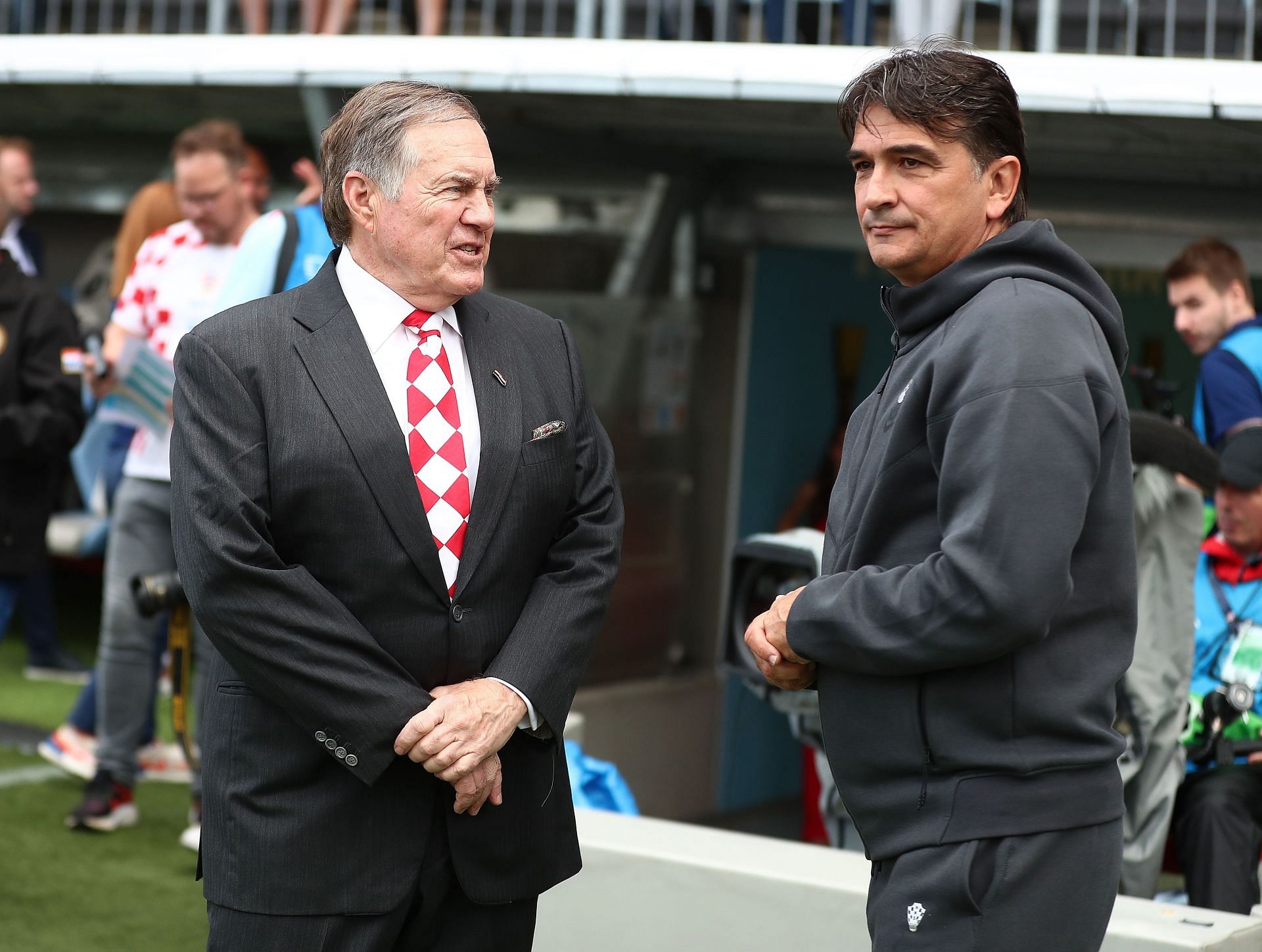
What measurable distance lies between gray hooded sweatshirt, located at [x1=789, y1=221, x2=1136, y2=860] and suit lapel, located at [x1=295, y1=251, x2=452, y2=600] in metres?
0.57

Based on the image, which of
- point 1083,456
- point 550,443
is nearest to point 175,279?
point 550,443

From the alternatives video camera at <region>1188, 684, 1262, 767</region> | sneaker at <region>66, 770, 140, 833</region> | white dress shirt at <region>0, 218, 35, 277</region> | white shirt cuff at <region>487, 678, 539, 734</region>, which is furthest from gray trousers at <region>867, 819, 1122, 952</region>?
white dress shirt at <region>0, 218, 35, 277</region>

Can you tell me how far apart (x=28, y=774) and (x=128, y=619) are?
1.19m

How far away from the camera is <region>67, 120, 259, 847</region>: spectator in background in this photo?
187 inches

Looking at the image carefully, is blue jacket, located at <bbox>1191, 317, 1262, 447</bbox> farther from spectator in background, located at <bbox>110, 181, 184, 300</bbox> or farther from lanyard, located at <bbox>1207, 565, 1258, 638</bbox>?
spectator in background, located at <bbox>110, 181, 184, 300</bbox>

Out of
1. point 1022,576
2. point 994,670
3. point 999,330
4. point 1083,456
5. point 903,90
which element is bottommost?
point 994,670

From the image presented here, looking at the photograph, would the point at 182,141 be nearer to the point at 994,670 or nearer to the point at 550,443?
the point at 550,443

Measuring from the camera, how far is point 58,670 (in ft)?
24.6

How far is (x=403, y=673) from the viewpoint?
230 centimetres

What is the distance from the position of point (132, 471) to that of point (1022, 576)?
139 inches

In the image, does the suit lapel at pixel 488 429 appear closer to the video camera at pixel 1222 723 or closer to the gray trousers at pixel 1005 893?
the gray trousers at pixel 1005 893

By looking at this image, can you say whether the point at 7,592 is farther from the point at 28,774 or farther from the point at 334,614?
the point at 334,614

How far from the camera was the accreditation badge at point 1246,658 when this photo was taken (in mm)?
4211

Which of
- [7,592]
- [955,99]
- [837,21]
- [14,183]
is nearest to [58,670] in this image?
[7,592]
